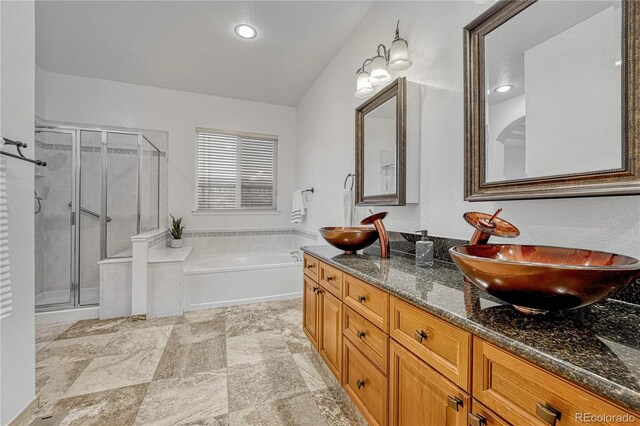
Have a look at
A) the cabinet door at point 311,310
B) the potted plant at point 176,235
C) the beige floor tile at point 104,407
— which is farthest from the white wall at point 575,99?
the potted plant at point 176,235

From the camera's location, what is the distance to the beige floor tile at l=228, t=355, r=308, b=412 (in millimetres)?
1640

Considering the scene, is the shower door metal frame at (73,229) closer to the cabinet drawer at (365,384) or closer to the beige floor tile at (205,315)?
the beige floor tile at (205,315)

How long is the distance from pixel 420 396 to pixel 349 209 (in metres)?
1.70

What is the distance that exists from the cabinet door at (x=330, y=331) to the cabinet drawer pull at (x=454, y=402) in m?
0.77

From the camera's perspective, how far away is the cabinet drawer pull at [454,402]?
0.77 m

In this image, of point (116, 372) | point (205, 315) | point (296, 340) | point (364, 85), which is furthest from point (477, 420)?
point (205, 315)

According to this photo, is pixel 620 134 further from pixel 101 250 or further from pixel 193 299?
pixel 101 250

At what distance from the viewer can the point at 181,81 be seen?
3.55 metres

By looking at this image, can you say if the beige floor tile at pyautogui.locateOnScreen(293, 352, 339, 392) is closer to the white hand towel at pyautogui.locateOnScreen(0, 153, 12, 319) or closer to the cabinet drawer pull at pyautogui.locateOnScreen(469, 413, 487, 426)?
the cabinet drawer pull at pyautogui.locateOnScreen(469, 413, 487, 426)

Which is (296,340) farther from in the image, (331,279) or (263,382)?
(331,279)

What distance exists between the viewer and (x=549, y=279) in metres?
0.64

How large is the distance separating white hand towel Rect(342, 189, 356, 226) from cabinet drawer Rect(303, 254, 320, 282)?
1.92ft

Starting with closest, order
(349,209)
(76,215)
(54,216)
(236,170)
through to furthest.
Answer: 1. (349,209)
2. (76,215)
3. (54,216)
4. (236,170)

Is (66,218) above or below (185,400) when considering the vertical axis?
above
